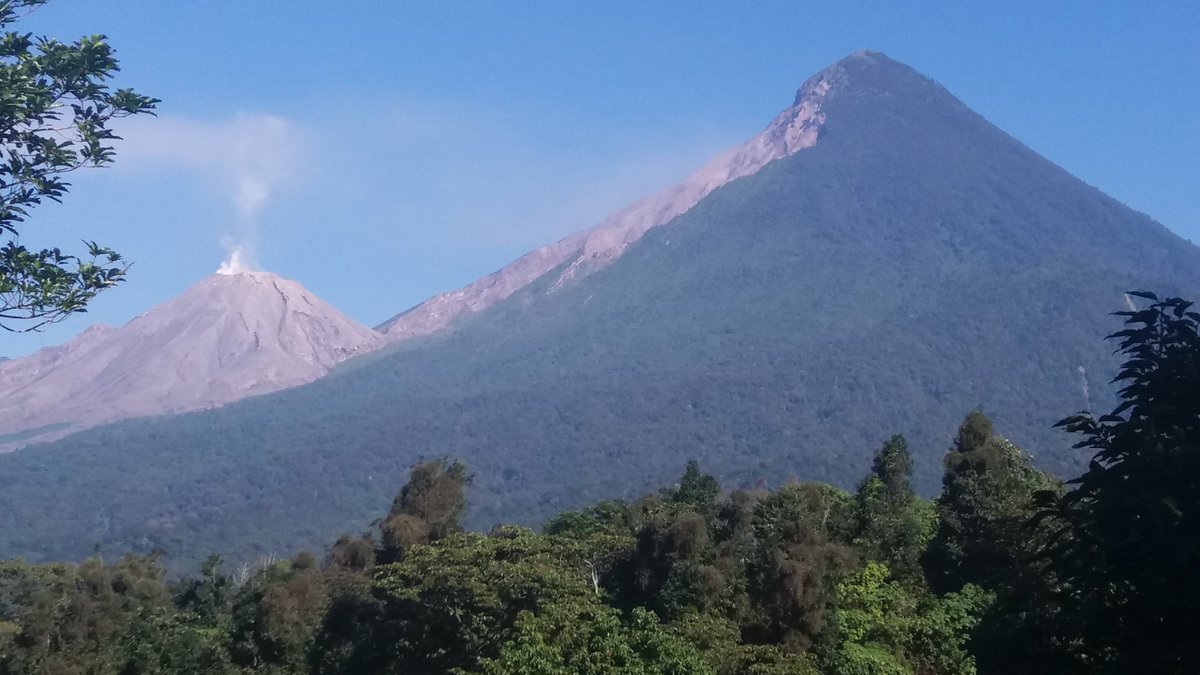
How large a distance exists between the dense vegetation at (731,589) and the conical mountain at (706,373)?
54.2 metres

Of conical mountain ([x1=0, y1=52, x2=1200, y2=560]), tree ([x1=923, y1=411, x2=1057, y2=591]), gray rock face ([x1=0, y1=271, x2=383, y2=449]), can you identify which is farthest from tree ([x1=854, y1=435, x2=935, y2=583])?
gray rock face ([x1=0, y1=271, x2=383, y2=449])

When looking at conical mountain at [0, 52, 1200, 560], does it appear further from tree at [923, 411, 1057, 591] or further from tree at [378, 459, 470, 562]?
tree at [378, 459, 470, 562]

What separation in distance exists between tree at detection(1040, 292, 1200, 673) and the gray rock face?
158823mm

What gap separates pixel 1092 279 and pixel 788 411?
4000cm

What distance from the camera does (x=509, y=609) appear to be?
20.2 meters

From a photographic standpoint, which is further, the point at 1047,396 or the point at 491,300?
the point at 491,300

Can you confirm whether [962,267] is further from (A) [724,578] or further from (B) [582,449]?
(A) [724,578]

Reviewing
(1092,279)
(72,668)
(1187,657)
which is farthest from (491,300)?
(1187,657)

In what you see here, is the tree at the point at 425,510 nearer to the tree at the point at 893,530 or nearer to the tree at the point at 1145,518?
the tree at the point at 893,530

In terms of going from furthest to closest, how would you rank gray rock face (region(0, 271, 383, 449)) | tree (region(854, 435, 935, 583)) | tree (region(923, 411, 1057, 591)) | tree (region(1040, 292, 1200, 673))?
gray rock face (region(0, 271, 383, 449)) < tree (region(854, 435, 935, 583)) < tree (region(923, 411, 1057, 591)) < tree (region(1040, 292, 1200, 673))

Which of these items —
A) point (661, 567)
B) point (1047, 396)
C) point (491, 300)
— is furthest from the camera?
point (491, 300)

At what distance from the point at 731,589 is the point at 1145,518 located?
1342cm

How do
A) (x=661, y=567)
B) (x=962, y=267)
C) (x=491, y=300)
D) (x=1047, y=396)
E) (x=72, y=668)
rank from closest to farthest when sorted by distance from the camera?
1. (x=661, y=567)
2. (x=72, y=668)
3. (x=1047, y=396)
4. (x=962, y=267)
5. (x=491, y=300)

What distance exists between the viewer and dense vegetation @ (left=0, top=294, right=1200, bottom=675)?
801 cm
